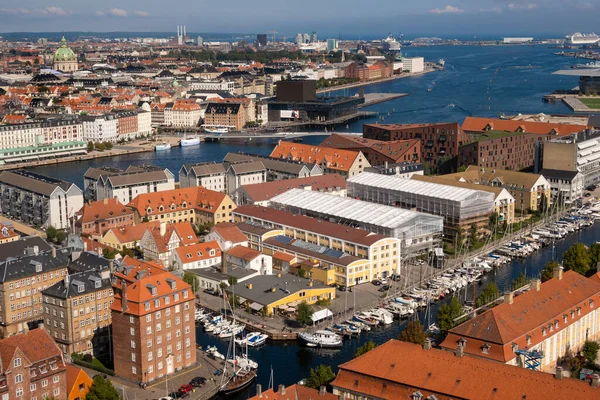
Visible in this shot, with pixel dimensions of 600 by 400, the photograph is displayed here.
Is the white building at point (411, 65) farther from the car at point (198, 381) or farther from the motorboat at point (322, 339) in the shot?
the car at point (198, 381)

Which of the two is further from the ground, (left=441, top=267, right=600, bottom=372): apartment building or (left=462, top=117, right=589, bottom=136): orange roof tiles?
(left=462, top=117, right=589, bottom=136): orange roof tiles

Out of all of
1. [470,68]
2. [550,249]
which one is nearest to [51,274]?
[550,249]

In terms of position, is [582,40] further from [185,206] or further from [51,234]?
[51,234]

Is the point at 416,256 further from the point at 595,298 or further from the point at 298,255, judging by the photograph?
the point at 595,298

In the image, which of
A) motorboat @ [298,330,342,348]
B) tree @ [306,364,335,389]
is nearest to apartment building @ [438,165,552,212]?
motorboat @ [298,330,342,348]

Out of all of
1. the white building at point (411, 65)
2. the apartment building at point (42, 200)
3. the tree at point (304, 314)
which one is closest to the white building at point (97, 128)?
the apartment building at point (42, 200)

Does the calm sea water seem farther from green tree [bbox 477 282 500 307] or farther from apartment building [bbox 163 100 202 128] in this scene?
apartment building [bbox 163 100 202 128]
